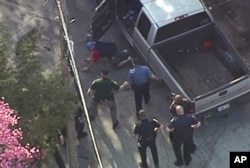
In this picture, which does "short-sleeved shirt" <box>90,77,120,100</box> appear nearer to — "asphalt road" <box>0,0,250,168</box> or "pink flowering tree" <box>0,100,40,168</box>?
"asphalt road" <box>0,0,250,168</box>

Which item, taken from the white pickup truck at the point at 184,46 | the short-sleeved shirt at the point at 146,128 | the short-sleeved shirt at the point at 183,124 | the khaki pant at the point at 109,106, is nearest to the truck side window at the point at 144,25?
the white pickup truck at the point at 184,46

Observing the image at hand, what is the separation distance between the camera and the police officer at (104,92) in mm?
13461

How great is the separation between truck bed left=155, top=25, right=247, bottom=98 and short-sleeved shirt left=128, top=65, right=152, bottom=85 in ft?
1.97

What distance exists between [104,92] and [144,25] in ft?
6.82

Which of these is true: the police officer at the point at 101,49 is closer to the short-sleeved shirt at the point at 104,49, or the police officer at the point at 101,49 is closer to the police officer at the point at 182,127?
the short-sleeved shirt at the point at 104,49

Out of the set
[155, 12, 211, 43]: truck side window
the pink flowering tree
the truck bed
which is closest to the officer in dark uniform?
the truck bed

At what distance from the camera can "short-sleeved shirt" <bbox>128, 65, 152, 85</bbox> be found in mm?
13672

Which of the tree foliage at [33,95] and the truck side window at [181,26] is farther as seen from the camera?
the truck side window at [181,26]

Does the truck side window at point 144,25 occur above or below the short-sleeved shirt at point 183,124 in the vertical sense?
above

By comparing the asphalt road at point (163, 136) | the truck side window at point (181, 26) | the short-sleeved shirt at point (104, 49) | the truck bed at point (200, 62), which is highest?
the short-sleeved shirt at point (104, 49)

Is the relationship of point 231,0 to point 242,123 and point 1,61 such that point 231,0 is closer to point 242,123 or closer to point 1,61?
point 242,123

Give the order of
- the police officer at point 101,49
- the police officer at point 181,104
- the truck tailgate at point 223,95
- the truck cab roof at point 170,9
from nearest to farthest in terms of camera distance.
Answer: the police officer at point 181,104, the truck tailgate at point 223,95, the truck cab roof at point 170,9, the police officer at point 101,49

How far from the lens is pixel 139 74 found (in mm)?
13711

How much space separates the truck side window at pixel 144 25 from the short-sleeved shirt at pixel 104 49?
809mm
